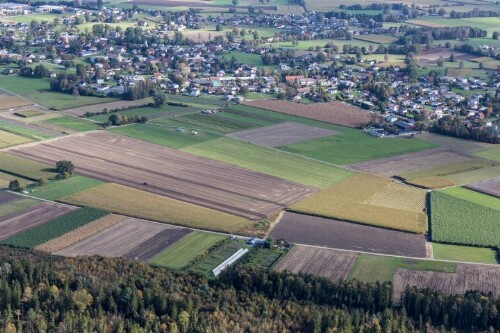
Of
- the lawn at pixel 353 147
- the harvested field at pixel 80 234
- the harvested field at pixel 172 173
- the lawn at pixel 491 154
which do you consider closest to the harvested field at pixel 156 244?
the harvested field at pixel 80 234

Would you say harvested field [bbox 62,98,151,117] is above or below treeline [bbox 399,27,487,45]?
below

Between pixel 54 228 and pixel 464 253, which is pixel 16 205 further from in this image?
pixel 464 253

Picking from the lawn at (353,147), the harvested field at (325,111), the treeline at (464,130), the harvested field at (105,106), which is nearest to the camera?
the lawn at (353,147)

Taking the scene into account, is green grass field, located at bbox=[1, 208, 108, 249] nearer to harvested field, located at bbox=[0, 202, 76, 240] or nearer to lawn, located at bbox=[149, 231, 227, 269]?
harvested field, located at bbox=[0, 202, 76, 240]

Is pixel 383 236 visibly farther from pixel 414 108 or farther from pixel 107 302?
pixel 414 108

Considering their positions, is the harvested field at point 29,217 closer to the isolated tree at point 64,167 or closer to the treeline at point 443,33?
the isolated tree at point 64,167

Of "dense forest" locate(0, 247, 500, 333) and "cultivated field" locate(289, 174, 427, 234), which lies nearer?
"dense forest" locate(0, 247, 500, 333)

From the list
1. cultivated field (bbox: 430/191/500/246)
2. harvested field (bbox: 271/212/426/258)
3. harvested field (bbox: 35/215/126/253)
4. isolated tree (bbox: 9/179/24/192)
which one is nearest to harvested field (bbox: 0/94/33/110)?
isolated tree (bbox: 9/179/24/192)
